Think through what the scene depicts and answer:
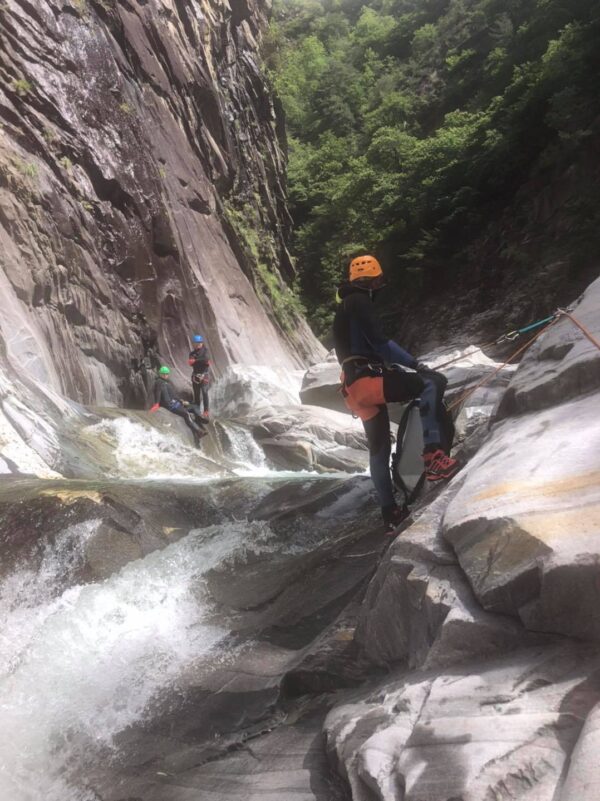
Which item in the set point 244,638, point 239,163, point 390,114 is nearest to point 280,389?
point 239,163

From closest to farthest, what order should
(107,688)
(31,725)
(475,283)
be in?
1. (31,725)
2. (107,688)
3. (475,283)

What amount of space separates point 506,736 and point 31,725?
2.80m

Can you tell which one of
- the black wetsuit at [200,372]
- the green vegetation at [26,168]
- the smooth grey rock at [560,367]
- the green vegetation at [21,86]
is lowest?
the smooth grey rock at [560,367]

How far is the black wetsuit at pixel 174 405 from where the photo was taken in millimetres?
12035

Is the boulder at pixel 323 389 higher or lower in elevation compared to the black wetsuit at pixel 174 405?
lower

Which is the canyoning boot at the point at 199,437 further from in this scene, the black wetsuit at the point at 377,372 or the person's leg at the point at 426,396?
the person's leg at the point at 426,396

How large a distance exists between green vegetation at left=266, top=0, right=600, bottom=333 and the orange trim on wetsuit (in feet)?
53.5

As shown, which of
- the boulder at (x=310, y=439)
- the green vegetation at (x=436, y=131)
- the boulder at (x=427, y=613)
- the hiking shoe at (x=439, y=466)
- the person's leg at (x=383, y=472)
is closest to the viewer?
the boulder at (x=427, y=613)

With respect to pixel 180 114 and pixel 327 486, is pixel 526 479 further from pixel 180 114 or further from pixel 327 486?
pixel 180 114

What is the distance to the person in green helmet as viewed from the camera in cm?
1204

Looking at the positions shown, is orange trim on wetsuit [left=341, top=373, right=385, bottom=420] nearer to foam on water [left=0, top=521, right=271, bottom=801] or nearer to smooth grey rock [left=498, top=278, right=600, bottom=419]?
smooth grey rock [left=498, top=278, right=600, bottom=419]

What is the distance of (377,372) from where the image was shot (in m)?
4.05

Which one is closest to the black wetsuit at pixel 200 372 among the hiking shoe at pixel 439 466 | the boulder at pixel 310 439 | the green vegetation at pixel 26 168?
the boulder at pixel 310 439

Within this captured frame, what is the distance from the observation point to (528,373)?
3.77 meters
